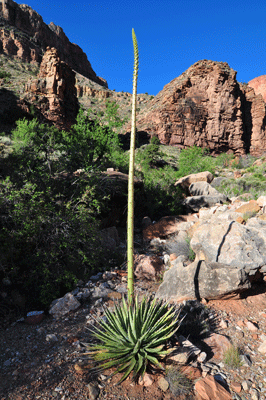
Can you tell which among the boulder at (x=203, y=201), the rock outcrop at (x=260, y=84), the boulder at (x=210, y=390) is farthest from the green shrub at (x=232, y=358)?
the rock outcrop at (x=260, y=84)

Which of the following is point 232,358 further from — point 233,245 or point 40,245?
point 40,245

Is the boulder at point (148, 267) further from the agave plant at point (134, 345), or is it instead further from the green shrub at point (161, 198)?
the green shrub at point (161, 198)

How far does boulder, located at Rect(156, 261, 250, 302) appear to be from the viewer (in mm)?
4516

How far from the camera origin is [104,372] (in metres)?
2.95

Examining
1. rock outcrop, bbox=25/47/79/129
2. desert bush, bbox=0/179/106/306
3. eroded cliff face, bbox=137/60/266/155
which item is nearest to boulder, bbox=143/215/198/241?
desert bush, bbox=0/179/106/306

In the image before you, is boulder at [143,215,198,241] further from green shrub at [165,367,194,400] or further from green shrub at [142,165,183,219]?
green shrub at [165,367,194,400]

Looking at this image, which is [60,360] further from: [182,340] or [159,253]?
[159,253]

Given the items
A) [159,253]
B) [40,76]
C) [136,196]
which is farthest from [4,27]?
[159,253]

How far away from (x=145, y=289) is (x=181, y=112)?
4279 centimetres

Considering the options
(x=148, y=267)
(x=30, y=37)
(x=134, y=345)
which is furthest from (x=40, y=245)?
(x=30, y=37)

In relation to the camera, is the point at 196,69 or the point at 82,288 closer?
the point at 82,288

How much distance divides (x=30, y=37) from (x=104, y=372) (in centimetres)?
7809

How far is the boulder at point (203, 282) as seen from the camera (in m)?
4.52

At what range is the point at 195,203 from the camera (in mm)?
11203
